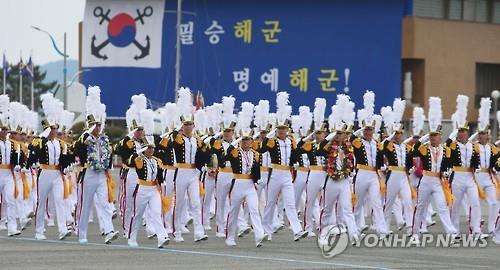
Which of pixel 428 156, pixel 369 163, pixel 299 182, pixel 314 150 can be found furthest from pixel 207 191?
pixel 428 156

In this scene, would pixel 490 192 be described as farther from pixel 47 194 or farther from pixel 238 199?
pixel 47 194

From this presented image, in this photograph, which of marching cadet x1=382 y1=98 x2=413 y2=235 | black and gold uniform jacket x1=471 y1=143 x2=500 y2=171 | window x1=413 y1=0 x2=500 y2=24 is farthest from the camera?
window x1=413 y1=0 x2=500 y2=24

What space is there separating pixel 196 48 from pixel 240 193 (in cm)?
4710

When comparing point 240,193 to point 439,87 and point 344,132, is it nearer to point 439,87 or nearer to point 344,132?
point 344,132

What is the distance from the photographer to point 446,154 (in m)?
21.4

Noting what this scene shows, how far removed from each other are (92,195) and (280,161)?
2935 millimetres

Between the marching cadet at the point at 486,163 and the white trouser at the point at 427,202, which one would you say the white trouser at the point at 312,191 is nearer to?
the white trouser at the point at 427,202

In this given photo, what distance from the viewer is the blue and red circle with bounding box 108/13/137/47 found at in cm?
6850

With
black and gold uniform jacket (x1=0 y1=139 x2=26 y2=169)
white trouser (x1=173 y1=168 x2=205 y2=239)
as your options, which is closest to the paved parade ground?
white trouser (x1=173 y1=168 x2=205 y2=239)

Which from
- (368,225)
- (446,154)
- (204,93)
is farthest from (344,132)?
(204,93)

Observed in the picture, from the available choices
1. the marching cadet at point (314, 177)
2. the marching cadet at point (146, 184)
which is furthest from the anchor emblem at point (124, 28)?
the marching cadet at point (146, 184)

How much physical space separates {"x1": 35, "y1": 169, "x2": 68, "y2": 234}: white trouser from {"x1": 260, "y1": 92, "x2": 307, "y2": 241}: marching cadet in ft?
10.1

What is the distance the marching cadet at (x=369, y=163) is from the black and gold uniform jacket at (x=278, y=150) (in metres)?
0.90

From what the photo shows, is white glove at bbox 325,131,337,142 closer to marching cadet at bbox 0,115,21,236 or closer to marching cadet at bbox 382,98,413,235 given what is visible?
marching cadet at bbox 382,98,413,235
